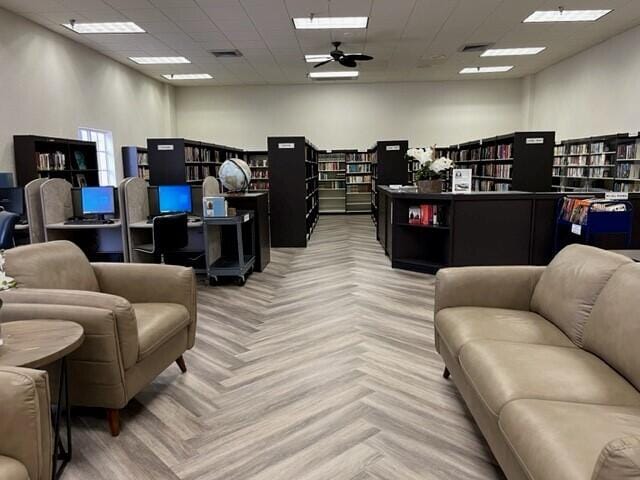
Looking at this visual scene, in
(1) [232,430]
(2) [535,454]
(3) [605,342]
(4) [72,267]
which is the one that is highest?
(4) [72,267]

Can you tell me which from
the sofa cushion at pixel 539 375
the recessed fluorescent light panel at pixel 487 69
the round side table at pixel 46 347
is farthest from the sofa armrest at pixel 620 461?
the recessed fluorescent light panel at pixel 487 69

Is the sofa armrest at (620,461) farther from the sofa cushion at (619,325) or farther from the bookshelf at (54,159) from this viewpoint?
the bookshelf at (54,159)

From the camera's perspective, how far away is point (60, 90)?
298 inches

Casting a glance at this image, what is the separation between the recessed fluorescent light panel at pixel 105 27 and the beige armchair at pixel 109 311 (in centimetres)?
584

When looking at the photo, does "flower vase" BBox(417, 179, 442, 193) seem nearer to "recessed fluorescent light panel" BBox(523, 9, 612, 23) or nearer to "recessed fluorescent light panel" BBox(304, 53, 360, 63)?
"recessed fluorescent light panel" BBox(523, 9, 612, 23)

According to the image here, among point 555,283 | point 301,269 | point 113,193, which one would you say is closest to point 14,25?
point 113,193

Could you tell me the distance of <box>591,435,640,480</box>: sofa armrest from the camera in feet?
3.28

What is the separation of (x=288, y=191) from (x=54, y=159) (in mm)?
3629

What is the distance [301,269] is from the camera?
615 cm

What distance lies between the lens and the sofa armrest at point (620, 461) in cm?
100

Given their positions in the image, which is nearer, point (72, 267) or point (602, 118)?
point (72, 267)

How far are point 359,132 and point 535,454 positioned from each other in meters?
12.3

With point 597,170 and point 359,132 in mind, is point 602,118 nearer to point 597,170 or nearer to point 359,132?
point 597,170

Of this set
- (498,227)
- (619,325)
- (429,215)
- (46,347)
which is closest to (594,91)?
(498,227)
